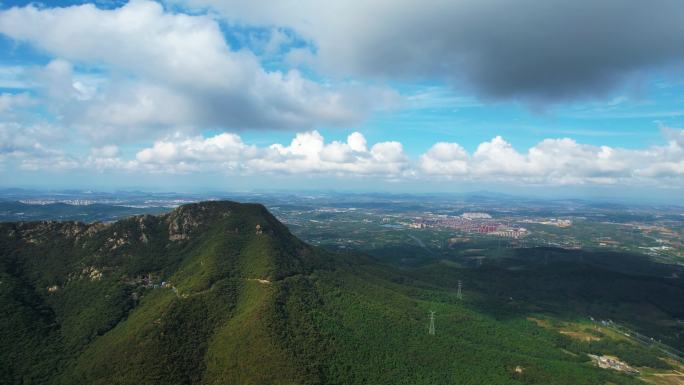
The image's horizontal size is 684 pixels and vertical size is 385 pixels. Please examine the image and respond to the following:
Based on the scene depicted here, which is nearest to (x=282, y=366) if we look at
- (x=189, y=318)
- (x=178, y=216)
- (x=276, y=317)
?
(x=276, y=317)

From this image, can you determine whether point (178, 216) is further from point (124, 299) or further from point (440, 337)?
point (440, 337)

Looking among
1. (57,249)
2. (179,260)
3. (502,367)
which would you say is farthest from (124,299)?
(502,367)

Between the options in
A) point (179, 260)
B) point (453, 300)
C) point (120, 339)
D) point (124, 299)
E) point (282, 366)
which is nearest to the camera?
point (282, 366)

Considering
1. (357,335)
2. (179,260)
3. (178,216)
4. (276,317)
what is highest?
(178,216)

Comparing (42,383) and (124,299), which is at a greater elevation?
(124,299)

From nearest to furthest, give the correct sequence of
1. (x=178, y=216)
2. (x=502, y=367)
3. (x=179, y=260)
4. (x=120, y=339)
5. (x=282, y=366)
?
(x=282, y=366) < (x=120, y=339) < (x=502, y=367) < (x=179, y=260) < (x=178, y=216)

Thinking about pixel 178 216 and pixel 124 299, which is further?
pixel 178 216
